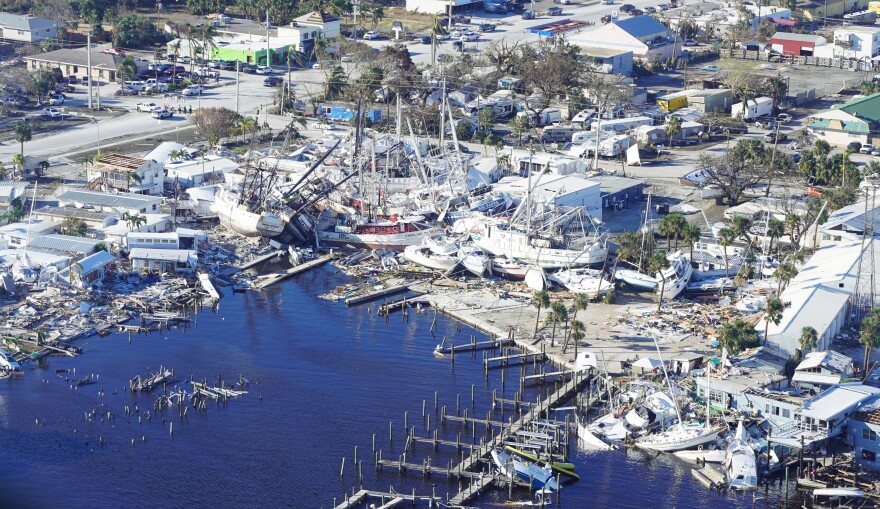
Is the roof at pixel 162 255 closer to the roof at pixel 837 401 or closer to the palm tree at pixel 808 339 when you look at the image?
the palm tree at pixel 808 339

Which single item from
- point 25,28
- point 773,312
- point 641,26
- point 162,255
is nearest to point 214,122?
point 162,255

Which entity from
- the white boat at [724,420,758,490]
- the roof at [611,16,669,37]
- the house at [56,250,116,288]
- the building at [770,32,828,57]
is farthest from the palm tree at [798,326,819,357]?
the building at [770,32,828,57]

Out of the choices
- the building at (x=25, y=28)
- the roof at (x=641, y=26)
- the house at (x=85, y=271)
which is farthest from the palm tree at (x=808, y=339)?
the building at (x=25, y=28)

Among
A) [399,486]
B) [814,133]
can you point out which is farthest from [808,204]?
[399,486]

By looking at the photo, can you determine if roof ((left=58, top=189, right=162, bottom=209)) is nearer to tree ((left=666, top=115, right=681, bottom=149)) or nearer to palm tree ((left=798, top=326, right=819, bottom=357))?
tree ((left=666, top=115, right=681, bottom=149))

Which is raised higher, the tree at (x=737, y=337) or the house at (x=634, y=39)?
the house at (x=634, y=39)

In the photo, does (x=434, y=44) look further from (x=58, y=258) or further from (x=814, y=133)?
(x=58, y=258)
